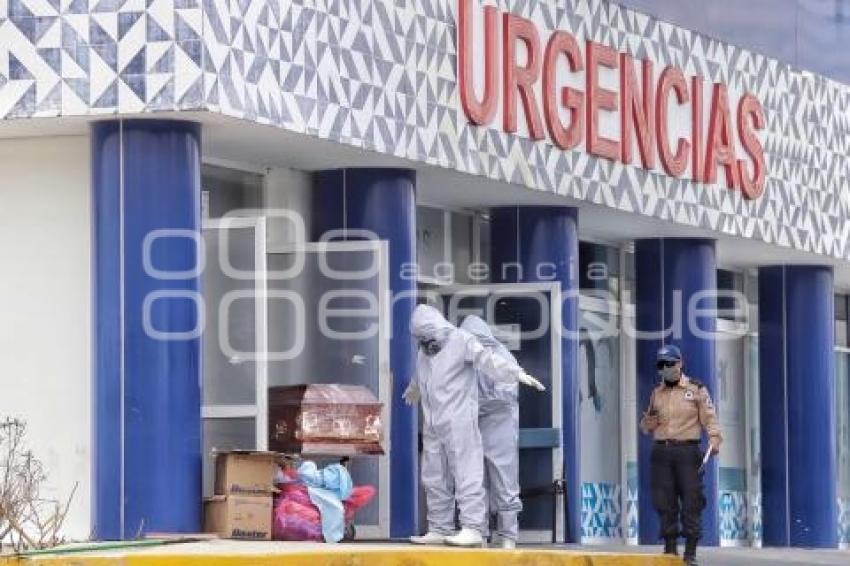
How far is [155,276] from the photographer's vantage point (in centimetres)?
1944

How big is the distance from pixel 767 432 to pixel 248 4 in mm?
12387

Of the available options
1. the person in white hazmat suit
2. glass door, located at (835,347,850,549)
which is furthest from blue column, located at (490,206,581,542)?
glass door, located at (835,347,850,549)

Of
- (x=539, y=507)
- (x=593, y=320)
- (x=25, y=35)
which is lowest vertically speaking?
(x=539, y=507)

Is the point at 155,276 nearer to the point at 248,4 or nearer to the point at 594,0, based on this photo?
the point at 248,4

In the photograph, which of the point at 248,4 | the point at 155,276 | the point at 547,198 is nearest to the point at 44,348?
the point at 155,276

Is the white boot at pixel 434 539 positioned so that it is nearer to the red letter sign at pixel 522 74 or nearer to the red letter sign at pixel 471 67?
the red letter sign at pixel 471 67

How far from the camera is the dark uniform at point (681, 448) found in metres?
21.2

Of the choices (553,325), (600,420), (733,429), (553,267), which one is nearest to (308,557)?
(553,325)

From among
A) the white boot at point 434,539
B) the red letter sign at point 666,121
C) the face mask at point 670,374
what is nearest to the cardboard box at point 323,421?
the white boot at point 434,539

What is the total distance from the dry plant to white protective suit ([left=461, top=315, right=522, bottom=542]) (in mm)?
2988

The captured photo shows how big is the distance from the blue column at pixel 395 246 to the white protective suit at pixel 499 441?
2.07 metres

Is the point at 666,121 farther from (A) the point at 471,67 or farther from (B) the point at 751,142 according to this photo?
(A) the point at 471,67

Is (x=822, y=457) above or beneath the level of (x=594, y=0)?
beneath

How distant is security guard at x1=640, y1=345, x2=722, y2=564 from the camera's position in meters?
21.2
